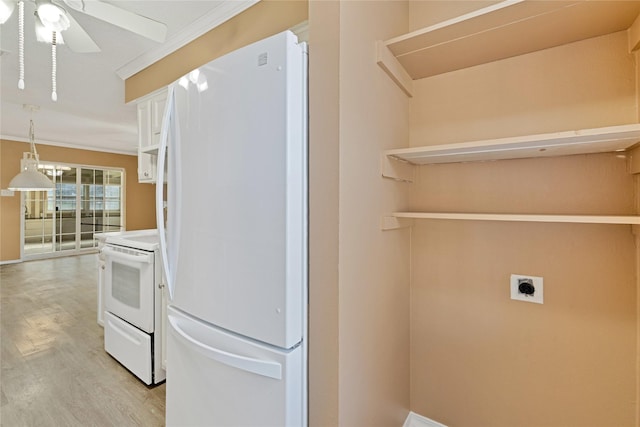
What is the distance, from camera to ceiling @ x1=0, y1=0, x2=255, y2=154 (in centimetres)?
197

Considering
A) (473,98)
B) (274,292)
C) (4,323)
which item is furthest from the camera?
(4,323)

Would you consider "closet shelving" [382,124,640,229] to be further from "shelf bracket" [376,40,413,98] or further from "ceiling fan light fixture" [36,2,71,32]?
"ceiling fan light fixture" [36,2,71,32]

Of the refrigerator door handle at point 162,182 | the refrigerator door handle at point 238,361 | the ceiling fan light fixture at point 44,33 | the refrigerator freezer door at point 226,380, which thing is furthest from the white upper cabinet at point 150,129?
the refrigerator door handle at point 238,361

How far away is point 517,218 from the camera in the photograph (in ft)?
3.60

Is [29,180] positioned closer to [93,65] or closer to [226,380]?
[93,65]

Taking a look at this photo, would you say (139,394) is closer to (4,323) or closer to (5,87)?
(4,323)

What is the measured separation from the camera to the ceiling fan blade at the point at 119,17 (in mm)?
1465

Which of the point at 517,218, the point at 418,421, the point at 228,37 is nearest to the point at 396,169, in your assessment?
the point at 517,218

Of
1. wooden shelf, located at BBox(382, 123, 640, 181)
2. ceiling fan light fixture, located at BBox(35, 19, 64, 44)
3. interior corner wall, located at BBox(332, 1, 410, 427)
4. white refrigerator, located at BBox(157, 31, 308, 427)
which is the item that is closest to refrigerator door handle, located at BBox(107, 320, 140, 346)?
white refrigerator, located at BBox(157, 31, 308, 427)

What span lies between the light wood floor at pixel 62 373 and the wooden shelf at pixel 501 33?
2390mm

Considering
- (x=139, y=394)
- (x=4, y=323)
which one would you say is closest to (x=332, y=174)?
(x=139, y=394)

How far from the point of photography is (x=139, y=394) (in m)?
1.97

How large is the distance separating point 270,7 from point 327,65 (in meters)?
1.13

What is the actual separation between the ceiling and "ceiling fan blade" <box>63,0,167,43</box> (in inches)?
12.1
